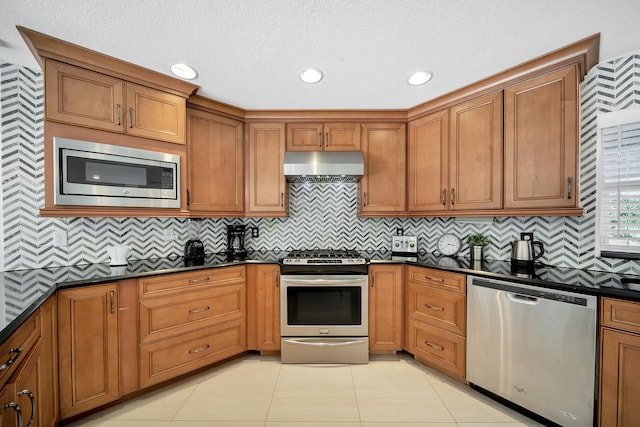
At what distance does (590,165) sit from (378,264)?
1.70 m

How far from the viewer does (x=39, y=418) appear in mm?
1326

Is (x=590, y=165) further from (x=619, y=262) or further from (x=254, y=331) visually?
(x=254, y=331)

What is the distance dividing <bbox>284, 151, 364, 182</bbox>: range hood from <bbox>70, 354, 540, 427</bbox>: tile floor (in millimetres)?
1730

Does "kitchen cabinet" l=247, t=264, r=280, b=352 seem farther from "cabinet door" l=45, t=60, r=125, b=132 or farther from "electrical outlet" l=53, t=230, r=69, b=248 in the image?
"cabinet door" l=45, t=60, r=125, b=132

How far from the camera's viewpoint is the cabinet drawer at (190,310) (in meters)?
1.94

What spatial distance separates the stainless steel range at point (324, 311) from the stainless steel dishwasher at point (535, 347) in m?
0.86

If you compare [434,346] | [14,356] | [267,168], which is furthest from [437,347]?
[14,356]

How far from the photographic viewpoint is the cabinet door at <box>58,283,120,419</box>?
5.29ft

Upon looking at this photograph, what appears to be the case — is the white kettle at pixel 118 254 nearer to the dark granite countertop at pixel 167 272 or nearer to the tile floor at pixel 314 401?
the dark granite countertop at pixel 167 272

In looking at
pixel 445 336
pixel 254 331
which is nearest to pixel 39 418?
pixel 254 331

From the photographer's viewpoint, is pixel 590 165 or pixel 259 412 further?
pixel 590 165

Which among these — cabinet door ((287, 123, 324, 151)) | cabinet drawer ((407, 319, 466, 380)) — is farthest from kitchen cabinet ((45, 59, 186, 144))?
cabinet drawer ((407, 319, 466, 380))

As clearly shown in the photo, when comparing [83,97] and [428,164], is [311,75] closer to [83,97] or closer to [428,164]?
[428,164]

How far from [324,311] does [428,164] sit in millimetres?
1676
